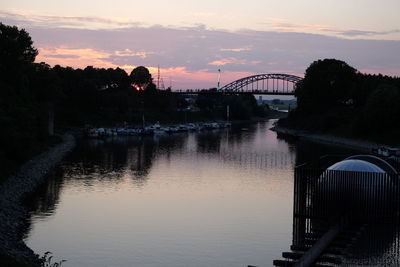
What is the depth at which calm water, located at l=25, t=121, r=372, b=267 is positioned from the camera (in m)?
25.1

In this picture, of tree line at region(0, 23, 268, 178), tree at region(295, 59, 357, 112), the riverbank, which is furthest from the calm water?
tree at region(295, 59, 357, 112)

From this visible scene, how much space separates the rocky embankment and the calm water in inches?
29.3

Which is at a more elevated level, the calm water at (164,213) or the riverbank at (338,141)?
the riverbank at (338,141)

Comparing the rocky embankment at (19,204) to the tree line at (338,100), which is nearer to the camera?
the rocky embankment at (19,204)

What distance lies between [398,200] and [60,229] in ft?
50.3

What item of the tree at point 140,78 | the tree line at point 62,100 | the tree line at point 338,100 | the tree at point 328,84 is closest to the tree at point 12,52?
the tree line at point 62,100

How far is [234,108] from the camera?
18325cm

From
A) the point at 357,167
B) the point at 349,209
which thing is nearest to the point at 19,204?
the point at 349,209

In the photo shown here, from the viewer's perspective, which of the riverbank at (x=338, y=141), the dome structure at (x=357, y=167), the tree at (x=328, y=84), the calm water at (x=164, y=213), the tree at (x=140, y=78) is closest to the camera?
the calm water at (x=164, y=213)

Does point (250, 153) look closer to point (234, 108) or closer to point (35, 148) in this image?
point (35, 148)

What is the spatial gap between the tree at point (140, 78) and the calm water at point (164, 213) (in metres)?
92.7

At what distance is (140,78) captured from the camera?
15300cm

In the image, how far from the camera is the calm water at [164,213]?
25078 mm

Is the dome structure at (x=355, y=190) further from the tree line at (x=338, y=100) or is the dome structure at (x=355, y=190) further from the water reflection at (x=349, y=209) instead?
the tree line at (x=338, y=100)
